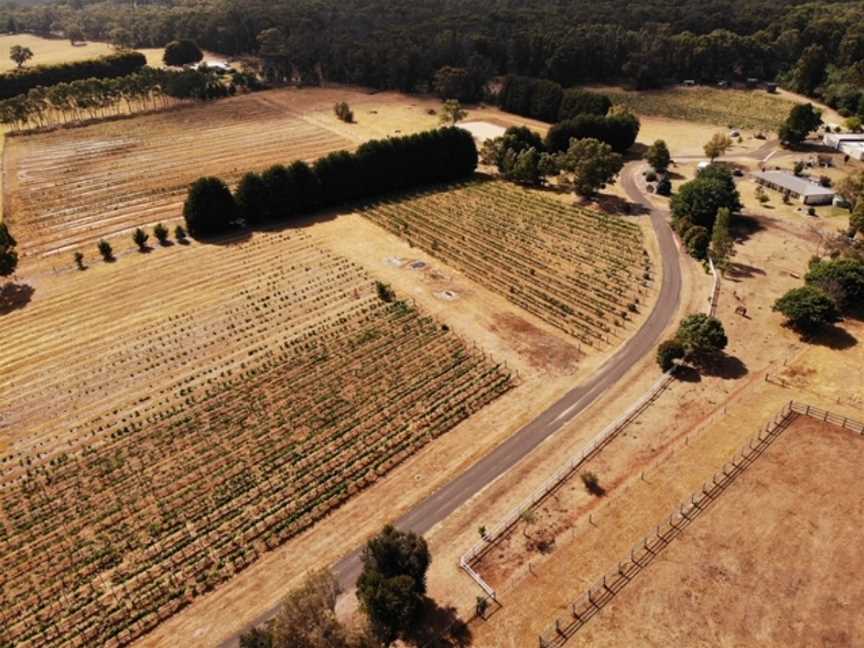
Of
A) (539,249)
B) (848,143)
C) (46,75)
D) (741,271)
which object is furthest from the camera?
(46,75)

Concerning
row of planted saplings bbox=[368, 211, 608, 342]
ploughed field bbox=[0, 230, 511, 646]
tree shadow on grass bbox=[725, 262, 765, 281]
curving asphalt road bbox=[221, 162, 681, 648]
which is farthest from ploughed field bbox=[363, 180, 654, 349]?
ploughed field bbox=[0, 230, 511, 646]

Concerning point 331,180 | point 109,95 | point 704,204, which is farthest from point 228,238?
point 109,95

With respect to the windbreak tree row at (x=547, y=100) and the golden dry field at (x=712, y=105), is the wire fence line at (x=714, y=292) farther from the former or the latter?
the golden dry field at (x=712, y=105)

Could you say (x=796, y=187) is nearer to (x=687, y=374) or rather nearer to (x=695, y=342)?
(x=695, y=342)

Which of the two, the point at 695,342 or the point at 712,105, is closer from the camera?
the point at 695,342

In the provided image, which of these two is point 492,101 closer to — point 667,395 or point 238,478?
point 667,395

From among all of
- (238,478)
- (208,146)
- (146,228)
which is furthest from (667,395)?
(208,146)
